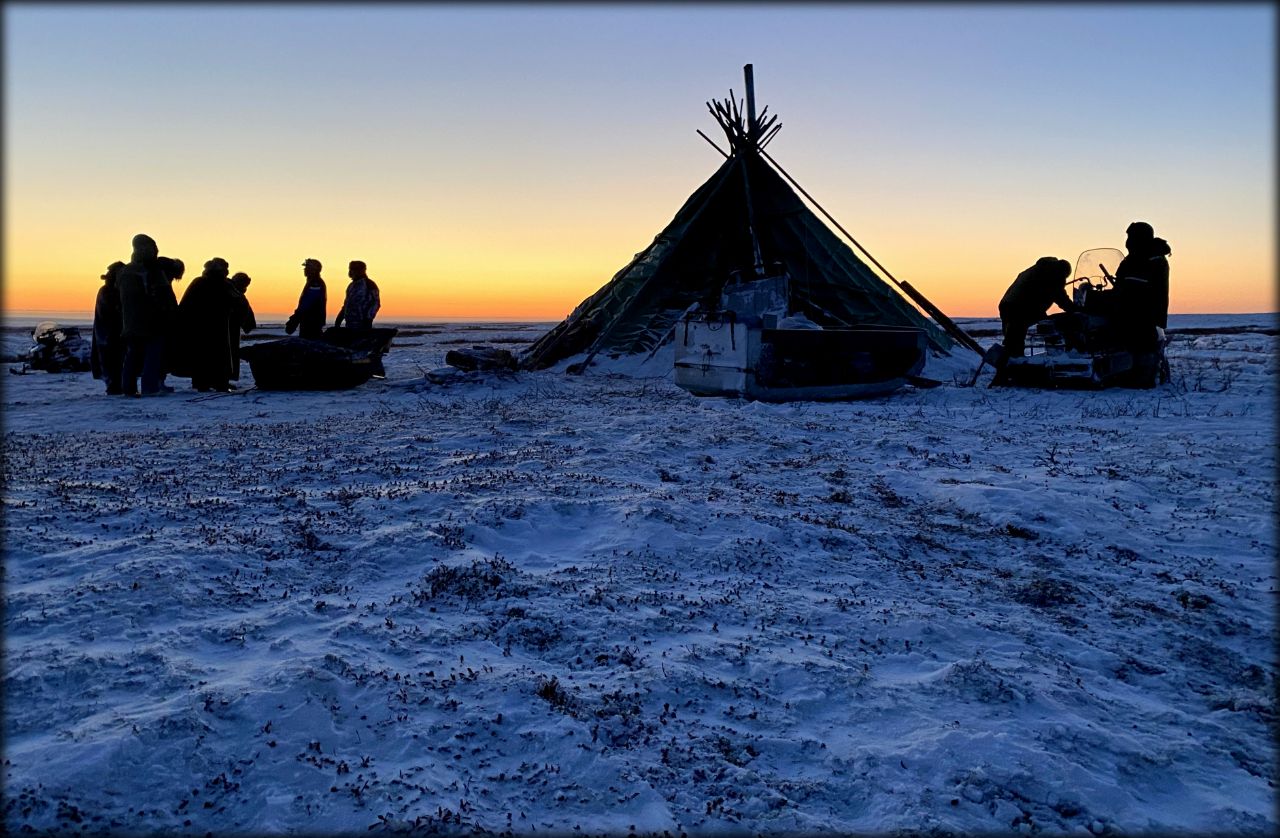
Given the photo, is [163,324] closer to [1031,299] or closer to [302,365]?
[302,365]

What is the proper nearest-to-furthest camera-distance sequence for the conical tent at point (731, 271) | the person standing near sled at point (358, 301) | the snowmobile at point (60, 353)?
the person standing near sled at point (358, 301) → the conical tent at point (731, 271) → the snowmobile at point (60, 353)

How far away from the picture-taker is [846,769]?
241 cm

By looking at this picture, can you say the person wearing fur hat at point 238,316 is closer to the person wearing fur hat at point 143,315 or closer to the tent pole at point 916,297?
the person wearing fur hat at point 143,315

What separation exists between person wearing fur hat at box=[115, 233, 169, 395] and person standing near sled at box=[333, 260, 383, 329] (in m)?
2.70

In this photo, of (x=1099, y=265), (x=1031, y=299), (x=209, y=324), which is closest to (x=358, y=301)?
(x=209, y=324)

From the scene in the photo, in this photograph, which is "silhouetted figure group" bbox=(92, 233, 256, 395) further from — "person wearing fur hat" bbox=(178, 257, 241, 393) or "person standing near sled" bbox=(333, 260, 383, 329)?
"person standing near sled" bbox=(333, 260, 383, 329)

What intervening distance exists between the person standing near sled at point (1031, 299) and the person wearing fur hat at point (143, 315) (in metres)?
10.8

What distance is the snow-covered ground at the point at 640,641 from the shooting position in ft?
7.44

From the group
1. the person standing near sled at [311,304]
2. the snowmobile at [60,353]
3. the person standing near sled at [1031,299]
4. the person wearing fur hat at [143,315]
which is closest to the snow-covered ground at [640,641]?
the person wearing fur hat at [143,315]

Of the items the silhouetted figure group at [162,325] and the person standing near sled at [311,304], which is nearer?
the silhouetted figure group at [162,325]

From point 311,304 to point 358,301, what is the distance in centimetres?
70

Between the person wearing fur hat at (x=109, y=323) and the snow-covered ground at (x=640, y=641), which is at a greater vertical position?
the person wearing fur hat at (x=109, y=323)

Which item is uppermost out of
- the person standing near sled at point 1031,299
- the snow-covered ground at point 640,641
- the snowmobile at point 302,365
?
the person standing near sled at point 1031,299

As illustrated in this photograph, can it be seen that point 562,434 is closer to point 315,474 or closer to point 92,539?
point 315,474
